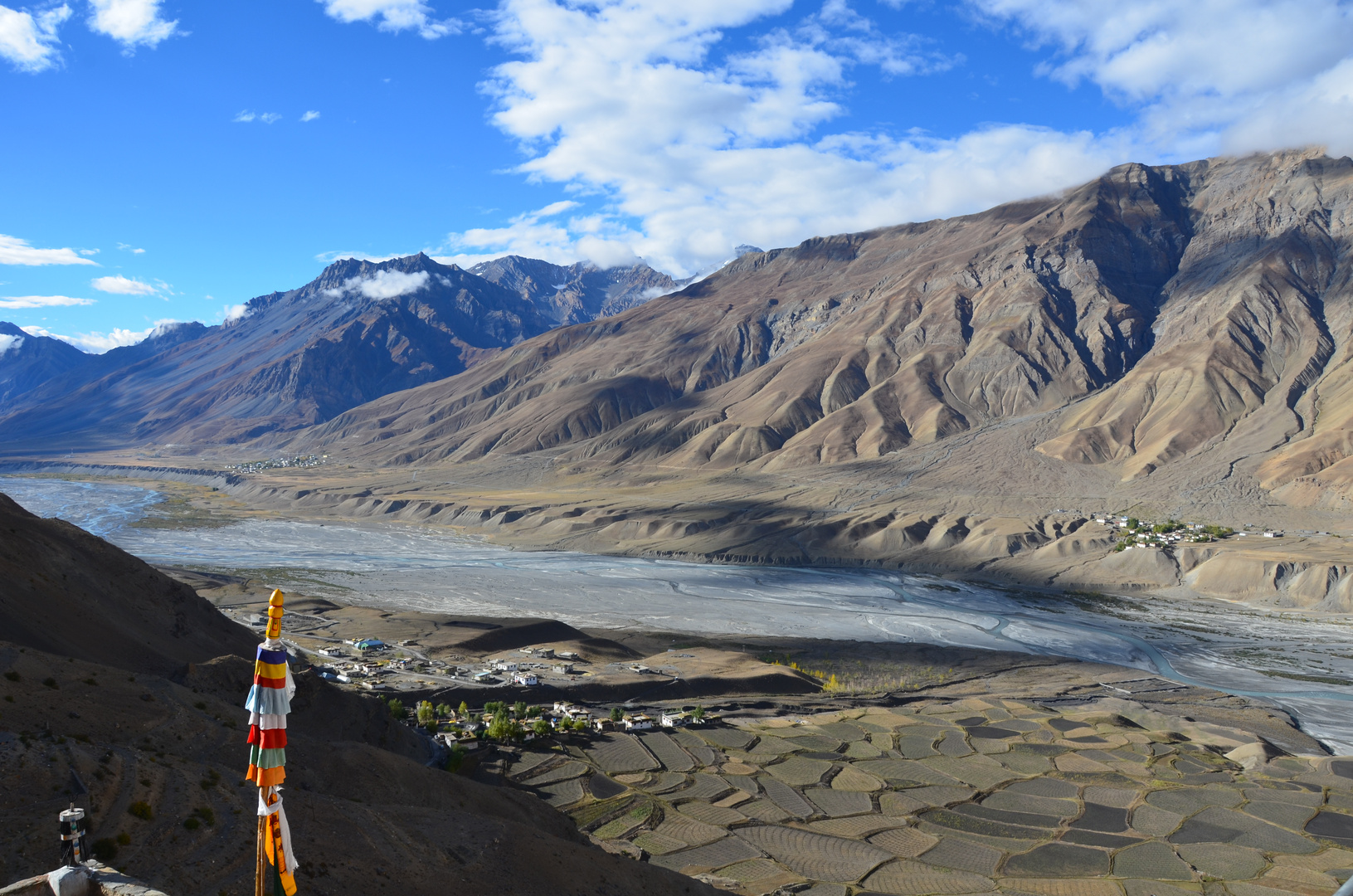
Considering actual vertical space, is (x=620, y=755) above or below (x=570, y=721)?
below

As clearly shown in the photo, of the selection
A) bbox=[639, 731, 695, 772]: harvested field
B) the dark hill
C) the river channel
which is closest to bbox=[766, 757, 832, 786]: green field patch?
bbox=[639, 731, 695, 772]: harvested field

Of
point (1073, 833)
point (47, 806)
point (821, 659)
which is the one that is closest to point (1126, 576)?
point (821, 659)

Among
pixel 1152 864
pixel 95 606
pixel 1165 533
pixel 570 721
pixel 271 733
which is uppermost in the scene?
pixel 1165 533

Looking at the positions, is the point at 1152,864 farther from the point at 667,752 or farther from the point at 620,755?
the point at 620,755

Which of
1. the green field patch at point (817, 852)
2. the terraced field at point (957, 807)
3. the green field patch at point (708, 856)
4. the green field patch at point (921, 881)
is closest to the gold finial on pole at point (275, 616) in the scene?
the green field patch at point (708, 856)

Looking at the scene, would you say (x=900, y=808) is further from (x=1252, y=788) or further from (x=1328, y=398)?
(x=1328, y=398)

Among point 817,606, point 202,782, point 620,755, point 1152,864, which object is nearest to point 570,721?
point 620,755

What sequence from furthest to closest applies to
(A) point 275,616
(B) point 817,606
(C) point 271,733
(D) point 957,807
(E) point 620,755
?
(B) point 817,606 → (E) point 620,755 → (D) point 957,807 → (C) point 271,733 → (A) point 275,616
